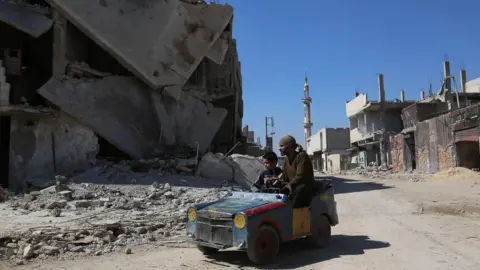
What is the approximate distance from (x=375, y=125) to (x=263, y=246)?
48.4 meters

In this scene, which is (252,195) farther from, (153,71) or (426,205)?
(153,71)

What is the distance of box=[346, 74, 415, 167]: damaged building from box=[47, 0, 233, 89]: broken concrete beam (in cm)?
A: 3202

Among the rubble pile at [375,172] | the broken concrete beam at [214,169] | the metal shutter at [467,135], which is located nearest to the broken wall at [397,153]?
the rubble pile at [375,172]

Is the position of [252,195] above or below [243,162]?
below

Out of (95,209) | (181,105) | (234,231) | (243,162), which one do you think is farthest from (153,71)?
(234,231)

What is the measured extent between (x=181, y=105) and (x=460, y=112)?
1831 cm

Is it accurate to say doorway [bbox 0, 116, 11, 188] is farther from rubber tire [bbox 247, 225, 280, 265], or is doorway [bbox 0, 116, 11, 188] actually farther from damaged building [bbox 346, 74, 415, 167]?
damaged building [bbox 346, 74, 415, 167]

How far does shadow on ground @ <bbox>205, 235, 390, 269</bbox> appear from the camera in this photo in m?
6.66

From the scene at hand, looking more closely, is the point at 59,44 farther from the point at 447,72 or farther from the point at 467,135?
the point at 447,72

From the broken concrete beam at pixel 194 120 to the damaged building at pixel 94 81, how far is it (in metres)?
0.06

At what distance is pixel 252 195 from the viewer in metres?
7.13

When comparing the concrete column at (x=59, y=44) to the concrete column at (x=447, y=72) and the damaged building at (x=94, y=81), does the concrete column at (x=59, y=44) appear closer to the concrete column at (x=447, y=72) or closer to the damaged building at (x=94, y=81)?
the damaged building at (x=94, y=81)

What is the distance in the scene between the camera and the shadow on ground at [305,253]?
262 inches

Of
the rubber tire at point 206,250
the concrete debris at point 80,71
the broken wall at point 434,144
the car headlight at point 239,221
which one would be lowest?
the rubber tire at point 206,250
